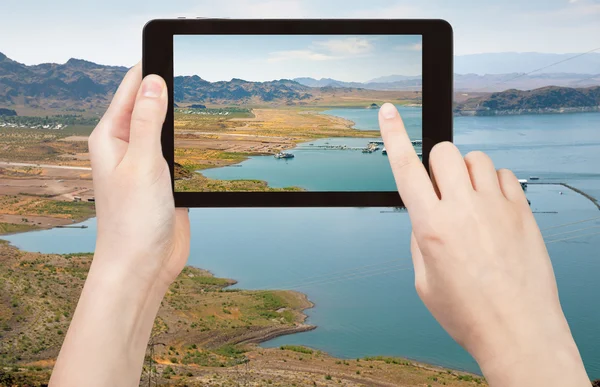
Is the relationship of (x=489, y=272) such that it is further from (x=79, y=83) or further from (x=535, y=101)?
(x=79, y=83)

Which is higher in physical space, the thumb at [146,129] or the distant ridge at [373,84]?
the distant ridge at [373,84]

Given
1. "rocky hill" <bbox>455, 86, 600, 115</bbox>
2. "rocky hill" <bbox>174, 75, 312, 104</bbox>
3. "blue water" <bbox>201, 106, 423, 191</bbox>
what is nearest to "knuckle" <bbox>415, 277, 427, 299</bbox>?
"blue water" <bbox>201, 106, 423, 191</bbox>

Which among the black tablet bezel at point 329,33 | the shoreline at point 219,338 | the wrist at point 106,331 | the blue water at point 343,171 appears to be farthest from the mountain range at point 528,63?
the wrist at point 106,331

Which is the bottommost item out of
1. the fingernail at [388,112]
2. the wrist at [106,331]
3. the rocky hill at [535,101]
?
the wrist at [106,331]

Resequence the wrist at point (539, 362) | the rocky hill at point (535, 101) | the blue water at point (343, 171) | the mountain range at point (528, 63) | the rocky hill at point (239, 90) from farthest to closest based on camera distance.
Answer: the rocky hill at point (535, 101), the mountain range at point (528, 63), the rocky hill at point (239, 90), the blue water at point (343, 171), the wrist at point (539, 362)

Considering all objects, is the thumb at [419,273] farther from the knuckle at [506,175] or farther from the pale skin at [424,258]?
the knuckle at [506,175]

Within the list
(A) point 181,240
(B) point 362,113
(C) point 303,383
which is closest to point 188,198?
(A) point 181,240

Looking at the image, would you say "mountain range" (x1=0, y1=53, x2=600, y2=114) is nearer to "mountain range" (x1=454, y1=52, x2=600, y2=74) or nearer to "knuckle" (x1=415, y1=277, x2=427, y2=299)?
"mountain range" (x1=454, y1=52, x2=600, y2=74)
